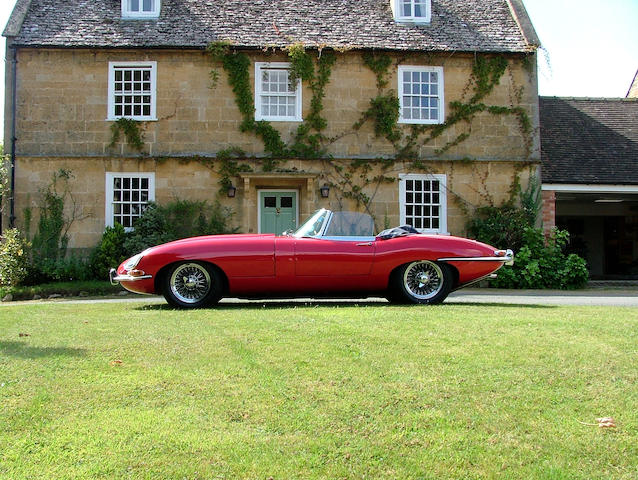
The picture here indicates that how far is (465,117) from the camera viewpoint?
658 inches

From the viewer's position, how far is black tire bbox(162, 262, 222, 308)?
27.5 feet

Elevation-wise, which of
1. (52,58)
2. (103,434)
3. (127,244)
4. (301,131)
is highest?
(52,58)

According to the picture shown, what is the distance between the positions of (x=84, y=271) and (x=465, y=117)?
1004cm

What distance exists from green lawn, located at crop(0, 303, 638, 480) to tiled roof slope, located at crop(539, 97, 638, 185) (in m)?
12.6

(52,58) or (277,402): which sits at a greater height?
(52,58)

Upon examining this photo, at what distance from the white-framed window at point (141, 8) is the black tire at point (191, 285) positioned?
36.1 ft

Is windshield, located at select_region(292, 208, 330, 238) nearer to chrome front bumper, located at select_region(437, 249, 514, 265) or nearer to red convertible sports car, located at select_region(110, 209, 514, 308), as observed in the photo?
red convertible sports car, located at select_region(110, 209, 514, 308)

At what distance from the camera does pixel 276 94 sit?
54.4ft

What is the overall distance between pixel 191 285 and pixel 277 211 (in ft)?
27.8

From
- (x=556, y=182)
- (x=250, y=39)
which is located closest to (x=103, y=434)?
(x=250, y=39)

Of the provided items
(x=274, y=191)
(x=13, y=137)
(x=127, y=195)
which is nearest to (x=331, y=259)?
(x=274, y=191)

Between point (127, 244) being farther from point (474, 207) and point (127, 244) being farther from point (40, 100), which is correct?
point (474, 207)

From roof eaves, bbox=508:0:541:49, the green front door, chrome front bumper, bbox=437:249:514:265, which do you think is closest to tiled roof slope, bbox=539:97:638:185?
roof eaves, bbox=508:0:541:49

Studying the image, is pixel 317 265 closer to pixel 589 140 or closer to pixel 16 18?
pixel 16 18
